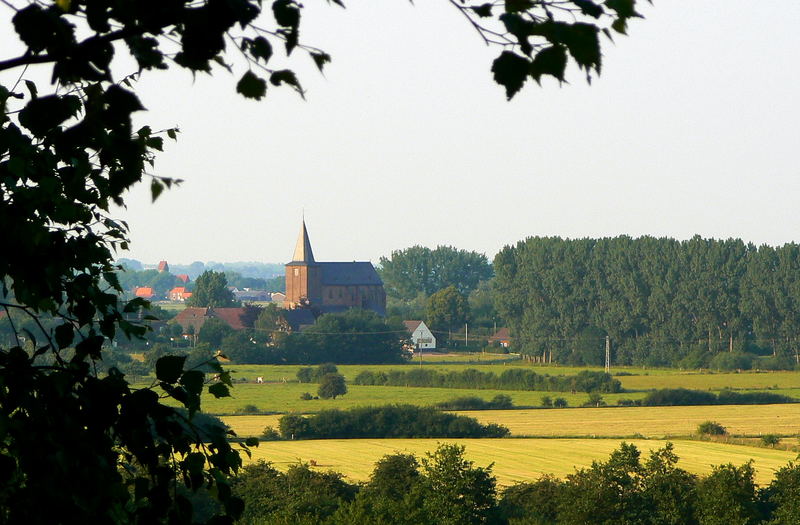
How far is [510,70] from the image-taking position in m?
2.58

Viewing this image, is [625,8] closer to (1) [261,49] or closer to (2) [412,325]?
(1) [261,49]

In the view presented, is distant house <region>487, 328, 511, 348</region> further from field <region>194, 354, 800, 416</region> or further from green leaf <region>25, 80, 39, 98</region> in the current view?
green leaf <region>25, 80, 39, 98</region>

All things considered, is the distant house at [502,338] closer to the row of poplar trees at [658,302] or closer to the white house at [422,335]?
the white house at [422,335]

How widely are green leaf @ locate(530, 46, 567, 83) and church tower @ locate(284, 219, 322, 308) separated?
4798 inches

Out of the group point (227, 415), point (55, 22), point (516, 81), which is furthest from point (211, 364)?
point (227, 415)

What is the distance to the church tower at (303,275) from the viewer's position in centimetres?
12519

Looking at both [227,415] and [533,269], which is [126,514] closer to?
[227,415]

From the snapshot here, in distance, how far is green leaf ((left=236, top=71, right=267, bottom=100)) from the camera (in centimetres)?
292

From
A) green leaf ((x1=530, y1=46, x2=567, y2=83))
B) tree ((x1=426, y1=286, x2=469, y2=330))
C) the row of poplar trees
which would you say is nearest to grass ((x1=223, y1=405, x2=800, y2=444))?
the row of poplar trees

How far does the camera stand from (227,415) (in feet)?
192

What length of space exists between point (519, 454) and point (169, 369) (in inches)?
1742

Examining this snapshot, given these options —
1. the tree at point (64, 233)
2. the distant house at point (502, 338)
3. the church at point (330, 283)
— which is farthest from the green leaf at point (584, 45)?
the church at point (330, 283)

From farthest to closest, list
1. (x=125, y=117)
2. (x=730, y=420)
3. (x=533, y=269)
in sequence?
(x=533, y=269)
(x=730, y=420)
(x=125, y=117)

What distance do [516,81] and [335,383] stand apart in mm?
68578
